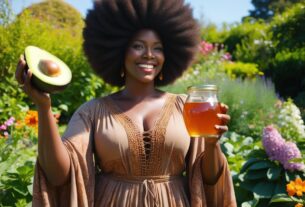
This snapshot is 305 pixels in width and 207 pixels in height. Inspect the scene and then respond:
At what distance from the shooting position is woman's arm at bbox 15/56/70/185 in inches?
76.9

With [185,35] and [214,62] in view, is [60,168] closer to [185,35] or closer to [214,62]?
[185,35]

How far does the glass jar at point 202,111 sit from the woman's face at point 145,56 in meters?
0.33

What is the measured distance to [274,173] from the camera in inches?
147

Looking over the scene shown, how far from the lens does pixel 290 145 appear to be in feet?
12.1

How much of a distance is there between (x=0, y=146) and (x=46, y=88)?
2.37 m

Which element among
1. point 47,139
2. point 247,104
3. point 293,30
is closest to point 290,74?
point 293,30

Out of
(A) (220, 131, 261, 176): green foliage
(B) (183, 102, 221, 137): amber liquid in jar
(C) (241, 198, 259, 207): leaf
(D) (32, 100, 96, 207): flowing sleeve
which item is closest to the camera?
(B) (183, 102, 221, 137): amber liquid in jar

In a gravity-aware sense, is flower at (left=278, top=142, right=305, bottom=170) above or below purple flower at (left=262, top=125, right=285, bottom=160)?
below

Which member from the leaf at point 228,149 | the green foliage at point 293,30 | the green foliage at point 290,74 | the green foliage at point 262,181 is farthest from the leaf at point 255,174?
the green foliage at point 293,30

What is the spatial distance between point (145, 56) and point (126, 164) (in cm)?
49

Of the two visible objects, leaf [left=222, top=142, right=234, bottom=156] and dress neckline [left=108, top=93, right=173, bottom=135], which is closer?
dress neckline [left=108, top=93, right=173, bottom=135]

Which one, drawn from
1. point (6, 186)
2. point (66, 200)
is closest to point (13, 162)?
point (6, 186)

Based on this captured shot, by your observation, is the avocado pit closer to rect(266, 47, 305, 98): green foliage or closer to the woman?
the woman

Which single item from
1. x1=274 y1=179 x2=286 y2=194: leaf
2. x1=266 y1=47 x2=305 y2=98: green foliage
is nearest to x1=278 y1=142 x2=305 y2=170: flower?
x1=274 y1=179 x2=286 y2=194: leaf
